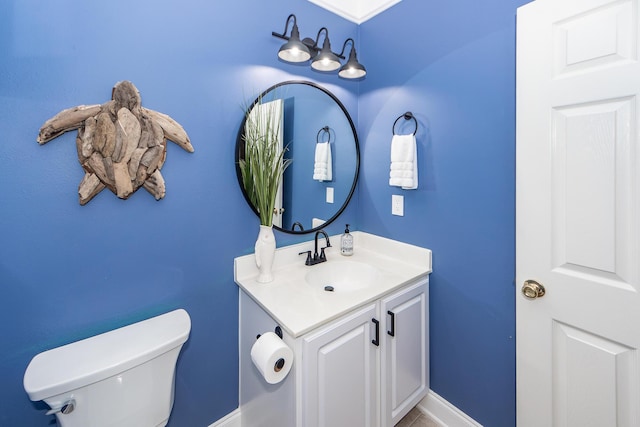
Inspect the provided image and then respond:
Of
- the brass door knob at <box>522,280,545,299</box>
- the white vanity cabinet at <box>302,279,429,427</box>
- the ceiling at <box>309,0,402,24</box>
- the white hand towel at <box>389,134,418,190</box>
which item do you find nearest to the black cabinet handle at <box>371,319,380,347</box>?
the white vanity cabinet at <box>302,279,429,427</box>

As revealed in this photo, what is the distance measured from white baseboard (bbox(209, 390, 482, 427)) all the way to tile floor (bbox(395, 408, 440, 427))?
0.02 m

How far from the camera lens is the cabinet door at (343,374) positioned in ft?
3.48

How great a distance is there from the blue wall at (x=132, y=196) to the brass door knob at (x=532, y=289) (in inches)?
47.2

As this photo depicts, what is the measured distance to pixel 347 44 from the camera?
1.86m

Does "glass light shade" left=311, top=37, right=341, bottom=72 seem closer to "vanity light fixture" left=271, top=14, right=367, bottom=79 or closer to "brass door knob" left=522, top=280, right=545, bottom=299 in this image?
"vanity light fixture" left=271, top=14, right=367, bottom=79

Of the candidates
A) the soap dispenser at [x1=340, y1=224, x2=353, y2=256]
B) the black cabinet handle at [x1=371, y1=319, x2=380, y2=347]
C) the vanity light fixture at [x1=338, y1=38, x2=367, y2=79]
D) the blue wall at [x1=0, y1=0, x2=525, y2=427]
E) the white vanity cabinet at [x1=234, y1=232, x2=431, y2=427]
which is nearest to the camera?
the blue wall at [x1=0, y1=0, x2=525, y2=427]

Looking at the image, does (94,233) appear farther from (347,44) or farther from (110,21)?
(347,44)

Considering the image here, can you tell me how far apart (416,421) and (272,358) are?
46.6 inches

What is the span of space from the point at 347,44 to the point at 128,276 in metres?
1.85

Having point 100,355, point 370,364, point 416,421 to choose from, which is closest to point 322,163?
point 370,364

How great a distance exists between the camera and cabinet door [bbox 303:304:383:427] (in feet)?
3.48

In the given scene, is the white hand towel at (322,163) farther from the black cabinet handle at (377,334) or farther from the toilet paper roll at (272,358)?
the toilet paper roll at (272,358)

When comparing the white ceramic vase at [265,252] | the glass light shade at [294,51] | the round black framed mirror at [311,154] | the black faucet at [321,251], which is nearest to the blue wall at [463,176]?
the round black framed mirror at [311,154]

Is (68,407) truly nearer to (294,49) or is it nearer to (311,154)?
(311,154)
